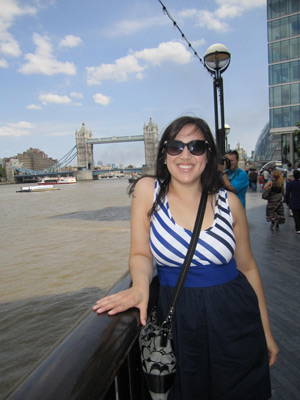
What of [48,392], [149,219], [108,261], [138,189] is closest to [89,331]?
[48,392]

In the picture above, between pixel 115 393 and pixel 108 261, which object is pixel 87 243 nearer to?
pixel 108 261

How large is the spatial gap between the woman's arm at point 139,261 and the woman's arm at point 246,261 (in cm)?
36

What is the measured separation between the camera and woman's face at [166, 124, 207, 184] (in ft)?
4.72

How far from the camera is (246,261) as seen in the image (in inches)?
57.6

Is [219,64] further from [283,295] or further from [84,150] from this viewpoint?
[84,150]

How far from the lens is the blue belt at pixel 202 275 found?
49.3 inches

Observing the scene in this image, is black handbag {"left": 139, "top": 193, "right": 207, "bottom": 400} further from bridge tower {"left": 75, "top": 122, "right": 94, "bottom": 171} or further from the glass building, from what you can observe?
bridge tower {"left": 75, "top": 122, "right": 94, "bottom": 171}

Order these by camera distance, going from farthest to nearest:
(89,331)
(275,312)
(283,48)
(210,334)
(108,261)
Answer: (283,48) → (108,261) → (275,312) → (210,334) → (89,331)

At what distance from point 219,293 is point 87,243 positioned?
733 centimetres

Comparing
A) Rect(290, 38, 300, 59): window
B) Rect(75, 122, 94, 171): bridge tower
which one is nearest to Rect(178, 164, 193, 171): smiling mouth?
Rect(290, 38, 300, 59): window

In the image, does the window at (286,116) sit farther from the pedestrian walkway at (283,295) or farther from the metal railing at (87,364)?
the metal railing at (87,364)

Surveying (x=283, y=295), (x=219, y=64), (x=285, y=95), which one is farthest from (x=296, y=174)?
(x=285, y=95)

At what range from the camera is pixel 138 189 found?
4.83 ft

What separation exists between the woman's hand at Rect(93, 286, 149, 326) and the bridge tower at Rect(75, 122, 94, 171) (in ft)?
315
